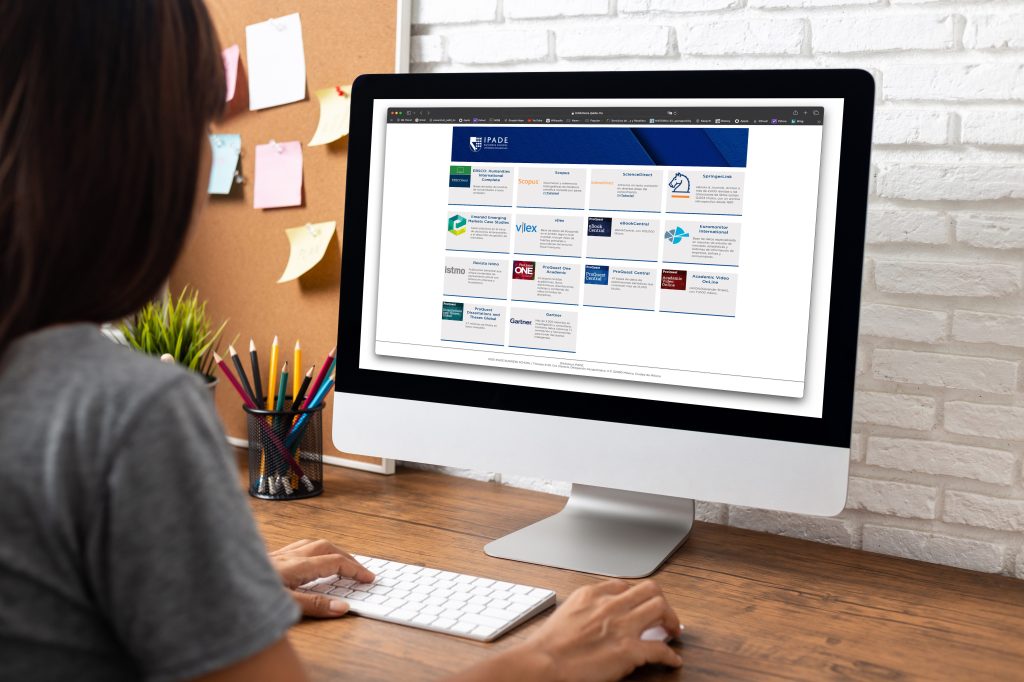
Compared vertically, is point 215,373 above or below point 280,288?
below

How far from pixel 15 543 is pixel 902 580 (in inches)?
35.3

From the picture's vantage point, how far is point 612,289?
1.04m

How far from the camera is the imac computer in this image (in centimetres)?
97

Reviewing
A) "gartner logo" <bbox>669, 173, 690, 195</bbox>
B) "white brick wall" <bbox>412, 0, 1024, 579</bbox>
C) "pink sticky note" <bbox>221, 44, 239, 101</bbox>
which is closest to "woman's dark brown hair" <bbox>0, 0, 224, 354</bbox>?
"gartner logo" <bbox>669, 173, 690, 195</bbox>

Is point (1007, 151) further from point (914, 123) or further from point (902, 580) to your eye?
point (902, 580)

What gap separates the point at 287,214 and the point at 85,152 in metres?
1.01

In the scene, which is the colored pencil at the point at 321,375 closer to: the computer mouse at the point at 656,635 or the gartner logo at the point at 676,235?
the gartner logo at the point at 676,235

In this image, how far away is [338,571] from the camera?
3.17 ft

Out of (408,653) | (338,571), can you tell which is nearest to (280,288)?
(338,571)

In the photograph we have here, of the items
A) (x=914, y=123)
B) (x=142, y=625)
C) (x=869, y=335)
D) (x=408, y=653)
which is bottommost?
(x=408, y=653)

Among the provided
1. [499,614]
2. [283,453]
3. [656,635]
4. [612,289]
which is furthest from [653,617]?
[283,453]

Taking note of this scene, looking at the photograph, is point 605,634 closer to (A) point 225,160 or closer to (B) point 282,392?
(B) point 282,392

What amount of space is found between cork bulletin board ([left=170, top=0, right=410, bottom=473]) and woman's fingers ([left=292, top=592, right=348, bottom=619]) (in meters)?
0.55

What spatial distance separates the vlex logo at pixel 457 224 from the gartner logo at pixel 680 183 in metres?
0.23
